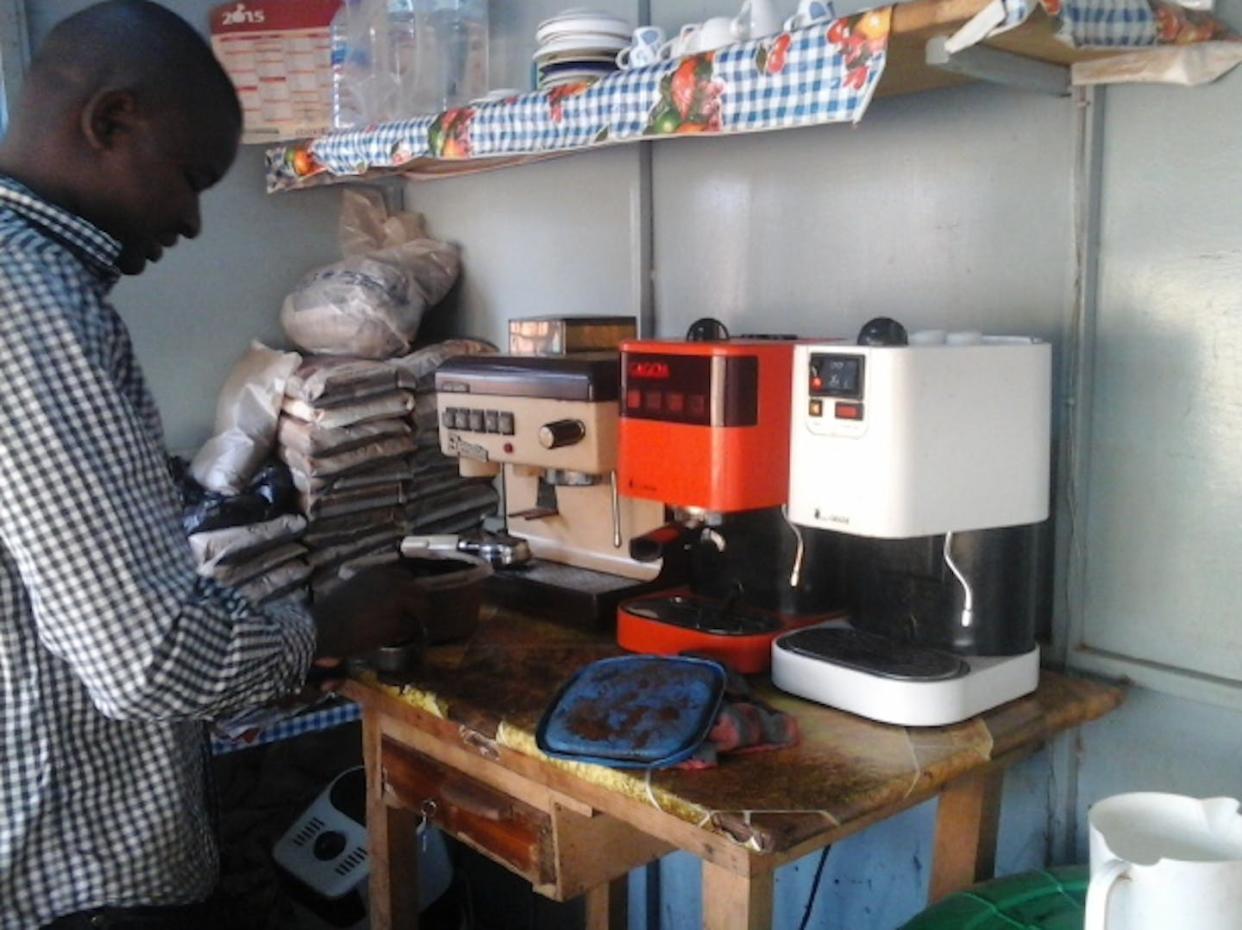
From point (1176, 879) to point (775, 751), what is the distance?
396 millimetres

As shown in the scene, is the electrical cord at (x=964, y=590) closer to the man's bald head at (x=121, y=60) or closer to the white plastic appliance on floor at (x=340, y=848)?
the man's bald head at (x=121, y=60)

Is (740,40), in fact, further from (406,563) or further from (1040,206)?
(406,563)

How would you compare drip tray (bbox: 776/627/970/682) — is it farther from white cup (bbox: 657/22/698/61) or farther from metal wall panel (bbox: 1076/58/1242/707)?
white cup (bbox: 657/22/698/61)

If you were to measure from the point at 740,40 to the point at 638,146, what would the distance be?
21.0 inches

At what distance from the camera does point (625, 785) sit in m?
1.19

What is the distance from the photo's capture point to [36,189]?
1151 mm

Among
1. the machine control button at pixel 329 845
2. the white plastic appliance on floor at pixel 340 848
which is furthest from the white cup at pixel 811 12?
the machine control button at pixel 329 845

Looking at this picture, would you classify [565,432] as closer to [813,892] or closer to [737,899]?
[737,899]

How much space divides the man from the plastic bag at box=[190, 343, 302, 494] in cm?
99

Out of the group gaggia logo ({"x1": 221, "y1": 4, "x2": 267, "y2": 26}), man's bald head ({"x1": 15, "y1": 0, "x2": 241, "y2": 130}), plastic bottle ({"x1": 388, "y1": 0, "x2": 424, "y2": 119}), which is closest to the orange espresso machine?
man's bald head ({"x1": 15, "y1": 0, "x2": 241, "y2": 130})

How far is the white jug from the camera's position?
3.34ft

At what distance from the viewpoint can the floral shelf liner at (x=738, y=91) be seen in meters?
1.23

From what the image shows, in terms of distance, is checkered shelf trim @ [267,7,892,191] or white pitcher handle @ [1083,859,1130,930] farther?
checkered shelf trim @ [267,7,892,191]

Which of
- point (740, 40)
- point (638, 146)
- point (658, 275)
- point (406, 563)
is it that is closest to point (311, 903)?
point (406, 563)
